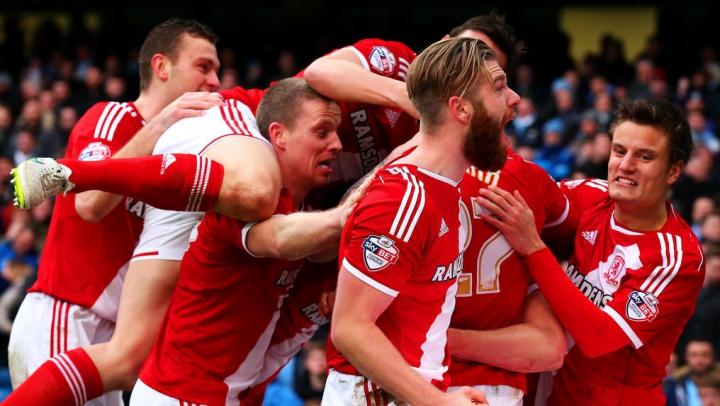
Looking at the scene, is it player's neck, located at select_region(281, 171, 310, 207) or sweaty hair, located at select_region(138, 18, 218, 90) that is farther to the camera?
sweaty hair, located at select_region(138, 18, 218, 90)

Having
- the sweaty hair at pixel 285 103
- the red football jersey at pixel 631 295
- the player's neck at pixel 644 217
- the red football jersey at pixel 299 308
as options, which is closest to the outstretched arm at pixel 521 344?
the red football jersey at pixel 631 295

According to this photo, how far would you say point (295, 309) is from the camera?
516cm

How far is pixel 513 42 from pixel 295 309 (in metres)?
1.84

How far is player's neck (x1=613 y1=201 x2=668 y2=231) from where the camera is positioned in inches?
182

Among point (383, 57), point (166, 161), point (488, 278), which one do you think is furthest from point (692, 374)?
point (166, 161)

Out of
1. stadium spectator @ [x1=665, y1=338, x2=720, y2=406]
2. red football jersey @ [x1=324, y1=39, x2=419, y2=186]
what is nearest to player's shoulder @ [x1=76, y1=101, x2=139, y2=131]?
red football jersey @ [x1=324, y1=39, x2=419, y2=186]

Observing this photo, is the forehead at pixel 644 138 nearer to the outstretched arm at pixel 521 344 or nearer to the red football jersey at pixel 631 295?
the red football jersey at pixel 631 295

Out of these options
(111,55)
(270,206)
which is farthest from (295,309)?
(111,55)

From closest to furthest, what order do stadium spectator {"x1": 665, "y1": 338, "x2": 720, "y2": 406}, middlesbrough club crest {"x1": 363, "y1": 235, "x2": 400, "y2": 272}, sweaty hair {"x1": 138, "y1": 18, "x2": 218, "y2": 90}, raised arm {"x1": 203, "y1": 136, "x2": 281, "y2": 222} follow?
1. middlesbrough club crest {"x1": 363, "y1": 235, "x2": 400, "y2": 272}
2. raised arm {"x1": 203, "y1": 136, "x2": 281, "y2": 222}
3. sweaty hair {"x1": 138, "y1": 18, "x2": 218, "y2": 90}
4. stadium spectator {"x1": 665, "y1": 338, "x2": 720, "y2": 406}

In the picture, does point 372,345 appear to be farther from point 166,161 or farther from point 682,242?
point 682,242

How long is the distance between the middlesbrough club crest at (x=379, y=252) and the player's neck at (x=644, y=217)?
5.17ft

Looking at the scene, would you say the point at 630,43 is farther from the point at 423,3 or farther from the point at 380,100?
the point at 380,100

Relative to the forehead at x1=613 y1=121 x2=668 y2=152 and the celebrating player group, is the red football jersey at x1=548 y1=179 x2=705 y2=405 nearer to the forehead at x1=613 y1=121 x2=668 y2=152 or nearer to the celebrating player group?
the celebrating player group

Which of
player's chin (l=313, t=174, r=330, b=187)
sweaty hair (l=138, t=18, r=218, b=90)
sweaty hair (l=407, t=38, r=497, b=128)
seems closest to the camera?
sweaty hair (l=407, t=38, r=497, b=128)
